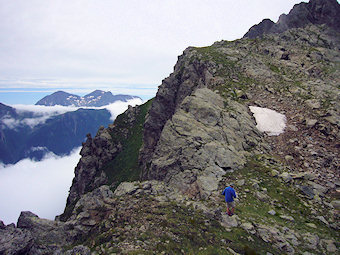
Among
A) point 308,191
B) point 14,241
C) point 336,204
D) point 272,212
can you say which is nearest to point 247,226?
point 272,212

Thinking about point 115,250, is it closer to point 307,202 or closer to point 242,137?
point 307,202

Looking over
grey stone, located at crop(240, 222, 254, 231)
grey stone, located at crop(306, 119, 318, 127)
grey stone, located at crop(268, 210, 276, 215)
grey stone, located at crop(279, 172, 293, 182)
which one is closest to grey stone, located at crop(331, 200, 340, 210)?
grey stone, located at crop(279, 172, 293, 182)

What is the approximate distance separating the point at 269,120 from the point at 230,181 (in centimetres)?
1579

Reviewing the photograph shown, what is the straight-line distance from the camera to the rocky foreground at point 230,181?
12.4 m

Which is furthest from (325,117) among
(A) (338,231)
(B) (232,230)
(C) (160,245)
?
(C) (160,245)

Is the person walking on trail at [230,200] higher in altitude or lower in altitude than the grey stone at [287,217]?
higher

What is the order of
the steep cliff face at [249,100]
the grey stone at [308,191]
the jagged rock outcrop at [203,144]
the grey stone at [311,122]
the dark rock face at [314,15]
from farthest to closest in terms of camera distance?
the dark rock face at [314,15], the grey stone at [311,122], the steep cliff face at [249,100], the jagged rock outcrop at [203,144], the grey stone at [308,191]

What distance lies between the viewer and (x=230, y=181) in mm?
19141

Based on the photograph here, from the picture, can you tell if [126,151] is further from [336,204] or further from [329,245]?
[329,245]

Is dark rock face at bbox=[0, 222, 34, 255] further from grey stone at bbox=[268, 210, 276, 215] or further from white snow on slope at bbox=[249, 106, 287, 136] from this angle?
white snow on slope at bbox=[249, 106, 287, 136]

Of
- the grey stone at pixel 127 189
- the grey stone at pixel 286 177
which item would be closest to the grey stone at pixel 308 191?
the grey stone at pixel 286 177

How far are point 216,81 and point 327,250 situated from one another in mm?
33979

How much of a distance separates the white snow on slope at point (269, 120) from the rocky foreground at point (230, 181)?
0.90 m

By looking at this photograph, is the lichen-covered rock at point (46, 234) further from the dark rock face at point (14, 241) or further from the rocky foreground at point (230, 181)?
the dark rock face at point (14, 241)
